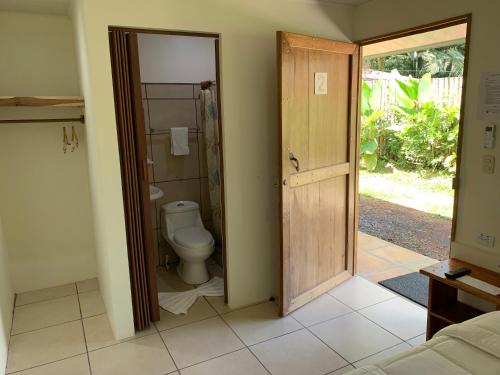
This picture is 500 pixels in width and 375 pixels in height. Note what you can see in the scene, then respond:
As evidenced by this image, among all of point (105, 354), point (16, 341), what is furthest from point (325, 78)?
point (16, 341)

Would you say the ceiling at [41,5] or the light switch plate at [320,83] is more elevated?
the ceiling at [41,5]

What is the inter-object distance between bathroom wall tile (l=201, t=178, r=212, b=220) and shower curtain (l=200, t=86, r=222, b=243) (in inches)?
4.7

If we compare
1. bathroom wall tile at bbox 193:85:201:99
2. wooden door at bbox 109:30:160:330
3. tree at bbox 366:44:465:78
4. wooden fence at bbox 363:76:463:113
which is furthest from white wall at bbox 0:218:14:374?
tree at bbox 366:44:465:78

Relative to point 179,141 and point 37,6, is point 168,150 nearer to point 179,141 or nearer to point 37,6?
point 179,141

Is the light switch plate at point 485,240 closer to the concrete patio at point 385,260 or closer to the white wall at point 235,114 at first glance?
the concrete patio at point 385,260

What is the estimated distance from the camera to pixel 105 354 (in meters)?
2.45

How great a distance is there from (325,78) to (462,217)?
132 cm

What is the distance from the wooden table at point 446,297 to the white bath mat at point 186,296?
158cm

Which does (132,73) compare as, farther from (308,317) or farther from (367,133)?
(367,133)

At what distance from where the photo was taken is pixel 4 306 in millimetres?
2648

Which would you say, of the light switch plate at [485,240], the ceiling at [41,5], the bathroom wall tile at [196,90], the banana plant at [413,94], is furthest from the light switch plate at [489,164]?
the banana plant at [413,94]

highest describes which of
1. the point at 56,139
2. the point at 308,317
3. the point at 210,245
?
the point at 56,139

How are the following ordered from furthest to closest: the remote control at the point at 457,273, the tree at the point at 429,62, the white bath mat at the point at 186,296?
the tree at the point at 429,62
the white bath mat at the point at 186,296
the remote control at the point at 457,273

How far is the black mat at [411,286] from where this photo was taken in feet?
10.2
